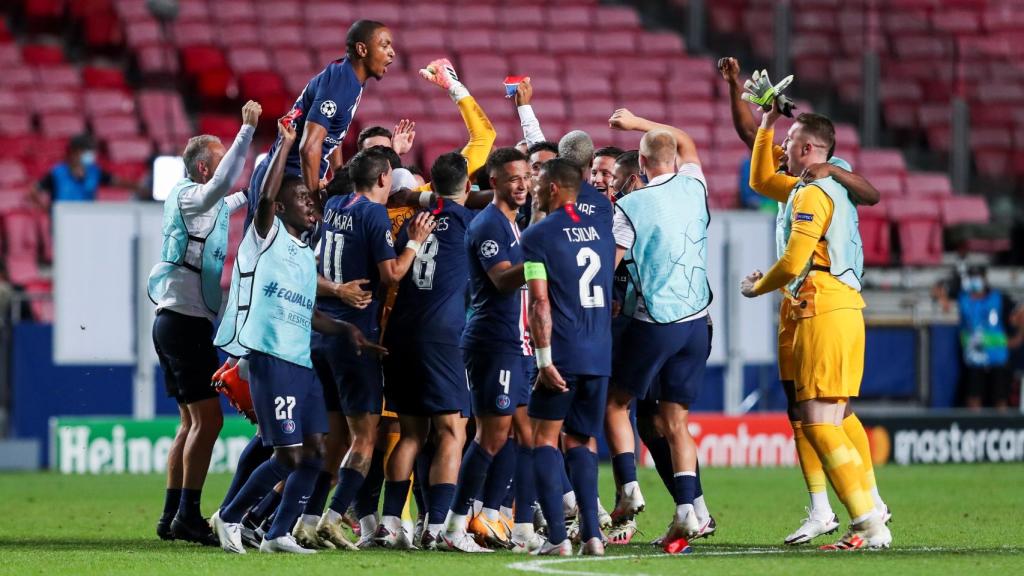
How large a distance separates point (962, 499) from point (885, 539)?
14.6 feet

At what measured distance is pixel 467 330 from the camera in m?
9.23

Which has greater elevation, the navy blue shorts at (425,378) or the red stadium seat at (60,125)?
the red stadium seat at (60,125)

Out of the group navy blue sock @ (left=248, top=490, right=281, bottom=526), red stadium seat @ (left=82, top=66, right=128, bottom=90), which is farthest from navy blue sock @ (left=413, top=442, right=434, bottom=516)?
red stadium seat @ (left=82, top=66, right=128, bottom=90)

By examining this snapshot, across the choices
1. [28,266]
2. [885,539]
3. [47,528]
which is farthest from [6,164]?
[885,539]

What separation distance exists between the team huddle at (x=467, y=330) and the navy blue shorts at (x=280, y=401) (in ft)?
0.04

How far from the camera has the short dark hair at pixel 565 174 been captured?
8.69 m

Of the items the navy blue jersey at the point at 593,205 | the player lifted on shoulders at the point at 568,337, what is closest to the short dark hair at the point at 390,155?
the player lifted on shoulders at the point at 568,337

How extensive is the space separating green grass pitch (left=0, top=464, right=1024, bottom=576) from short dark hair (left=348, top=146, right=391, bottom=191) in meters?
2.03

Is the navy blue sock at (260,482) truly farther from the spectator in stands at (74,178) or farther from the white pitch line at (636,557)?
the spectator in stands at (74,178)

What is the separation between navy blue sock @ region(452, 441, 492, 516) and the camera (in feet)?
29.9

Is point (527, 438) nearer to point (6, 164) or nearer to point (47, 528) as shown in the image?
point (47, 528)

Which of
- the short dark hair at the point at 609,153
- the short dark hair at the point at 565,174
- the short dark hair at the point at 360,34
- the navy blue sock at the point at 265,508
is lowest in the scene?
the navy blue sock at the point at 265,508

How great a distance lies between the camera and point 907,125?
76.5 feet

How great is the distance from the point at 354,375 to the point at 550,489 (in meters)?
1.45
